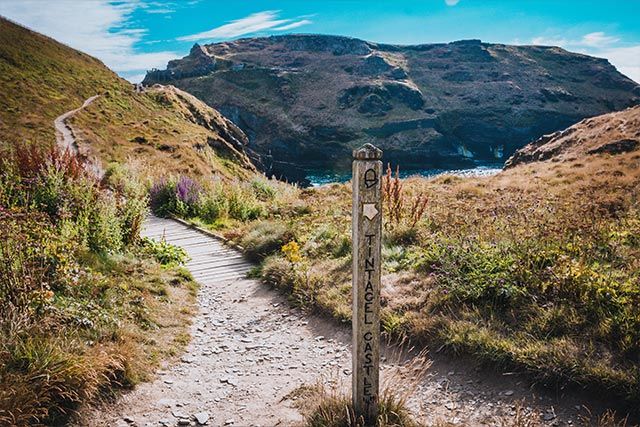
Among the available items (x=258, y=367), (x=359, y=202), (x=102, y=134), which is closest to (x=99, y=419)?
(x=258, y=367)

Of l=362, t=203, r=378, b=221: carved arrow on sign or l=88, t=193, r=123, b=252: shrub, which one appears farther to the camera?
l=88, t=193, r=123, b=252: shrub

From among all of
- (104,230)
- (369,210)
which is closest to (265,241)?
(104,230)

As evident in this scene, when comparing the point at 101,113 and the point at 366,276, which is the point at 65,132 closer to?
the point at 101,113

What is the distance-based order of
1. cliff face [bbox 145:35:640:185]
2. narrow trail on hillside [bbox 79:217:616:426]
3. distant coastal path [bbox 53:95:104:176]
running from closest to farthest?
narrow trail on hillside [bbox 79:217:616:426]
distant coastal path [bbox 53:95:104:176]
cliff face [bbox 145:35:640:185]

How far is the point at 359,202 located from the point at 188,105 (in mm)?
71954

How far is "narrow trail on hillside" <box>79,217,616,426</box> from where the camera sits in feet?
13.2

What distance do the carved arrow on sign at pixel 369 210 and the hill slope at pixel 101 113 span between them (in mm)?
25356

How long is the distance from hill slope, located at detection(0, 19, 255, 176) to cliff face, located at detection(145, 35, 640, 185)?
4176 centimetres

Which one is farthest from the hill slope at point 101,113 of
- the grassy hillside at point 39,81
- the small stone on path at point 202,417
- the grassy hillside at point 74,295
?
the small stone on path at point 202,417

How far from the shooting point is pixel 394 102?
487ft

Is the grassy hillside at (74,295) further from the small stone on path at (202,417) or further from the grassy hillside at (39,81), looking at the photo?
the grassy hillside at (39,81)

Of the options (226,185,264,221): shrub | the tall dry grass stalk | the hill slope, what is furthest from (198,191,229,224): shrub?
the hill slope

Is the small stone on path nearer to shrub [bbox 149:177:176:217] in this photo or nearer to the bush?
the bush

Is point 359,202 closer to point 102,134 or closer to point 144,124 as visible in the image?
point 102,134
